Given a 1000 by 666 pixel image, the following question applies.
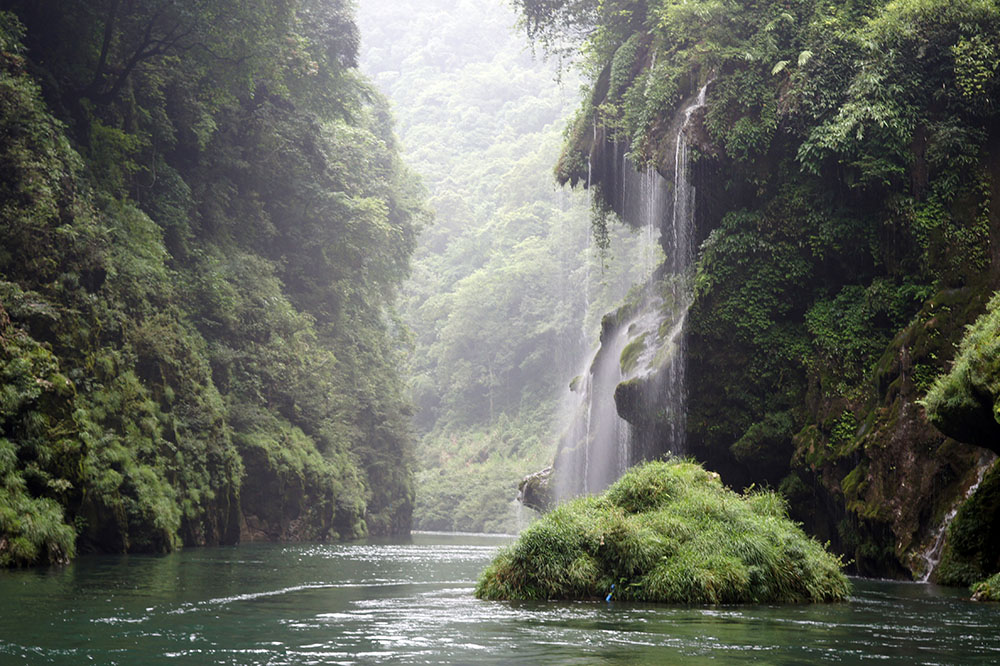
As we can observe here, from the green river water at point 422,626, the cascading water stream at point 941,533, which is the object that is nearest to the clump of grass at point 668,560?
the green river water at point 422,626

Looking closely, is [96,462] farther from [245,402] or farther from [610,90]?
[610,90]

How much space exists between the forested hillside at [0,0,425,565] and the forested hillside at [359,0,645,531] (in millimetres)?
14532

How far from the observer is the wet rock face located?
38.8 metres

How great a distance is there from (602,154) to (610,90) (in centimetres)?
223

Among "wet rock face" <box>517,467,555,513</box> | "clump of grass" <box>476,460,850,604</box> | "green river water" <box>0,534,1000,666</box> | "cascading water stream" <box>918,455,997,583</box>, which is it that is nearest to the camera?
"green river water" <box>0,534,1000,666</box>

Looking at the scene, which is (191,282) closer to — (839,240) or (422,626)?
(839,240)

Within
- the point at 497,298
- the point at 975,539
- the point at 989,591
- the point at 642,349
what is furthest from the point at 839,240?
the point at 497,298

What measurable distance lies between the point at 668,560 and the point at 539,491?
24305 millimetres

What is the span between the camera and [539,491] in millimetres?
39312

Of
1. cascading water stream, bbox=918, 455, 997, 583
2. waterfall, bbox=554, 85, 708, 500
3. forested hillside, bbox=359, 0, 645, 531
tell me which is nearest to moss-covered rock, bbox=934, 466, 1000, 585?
cascading water stream, bbox=918, 455, 997, 583

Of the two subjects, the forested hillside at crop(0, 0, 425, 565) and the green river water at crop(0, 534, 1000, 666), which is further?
the forested hillside at crop(0, 0, 425, 565)

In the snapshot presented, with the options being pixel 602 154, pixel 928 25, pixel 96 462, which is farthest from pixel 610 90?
pixel 96 462

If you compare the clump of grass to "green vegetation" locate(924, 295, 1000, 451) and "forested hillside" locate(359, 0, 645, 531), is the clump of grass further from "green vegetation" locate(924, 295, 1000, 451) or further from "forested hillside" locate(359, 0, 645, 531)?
"forested hillside" locate(359, 0, 645, 531)

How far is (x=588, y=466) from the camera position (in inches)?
1452
